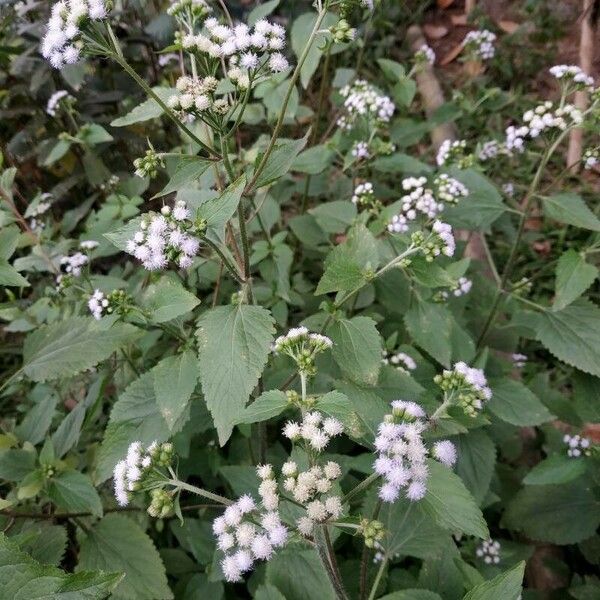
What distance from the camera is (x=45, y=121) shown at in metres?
4.08

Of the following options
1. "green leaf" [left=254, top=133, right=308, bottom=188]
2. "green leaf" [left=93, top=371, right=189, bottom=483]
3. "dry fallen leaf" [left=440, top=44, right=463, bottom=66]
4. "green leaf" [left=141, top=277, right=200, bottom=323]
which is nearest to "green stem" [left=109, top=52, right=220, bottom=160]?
"green leaf" [left=254, top=133, right=308, bottom=188]

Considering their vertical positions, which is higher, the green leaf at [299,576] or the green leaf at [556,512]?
the green leaf at [299,576]

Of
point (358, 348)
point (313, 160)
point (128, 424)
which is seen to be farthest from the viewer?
point (313, 160)

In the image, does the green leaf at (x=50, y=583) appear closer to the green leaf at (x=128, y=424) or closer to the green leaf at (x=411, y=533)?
the green leaf at (x=128, y=424)

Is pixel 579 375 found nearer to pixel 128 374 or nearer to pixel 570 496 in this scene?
pixel 570 496

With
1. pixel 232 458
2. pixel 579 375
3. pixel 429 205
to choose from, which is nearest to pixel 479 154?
pixel 429 205

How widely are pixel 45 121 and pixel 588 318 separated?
12.6 ft

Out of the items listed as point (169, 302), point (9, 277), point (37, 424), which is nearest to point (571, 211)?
point (169, 302)

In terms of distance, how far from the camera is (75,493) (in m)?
2.24

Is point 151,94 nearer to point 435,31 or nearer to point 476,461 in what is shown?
point 476,461

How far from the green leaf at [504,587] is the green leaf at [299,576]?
59 cm

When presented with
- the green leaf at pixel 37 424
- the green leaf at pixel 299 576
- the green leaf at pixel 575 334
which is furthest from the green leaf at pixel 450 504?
the green leaf at pixel 37 424

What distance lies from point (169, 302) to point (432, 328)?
121cm

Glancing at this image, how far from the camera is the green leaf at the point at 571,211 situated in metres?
2.48
